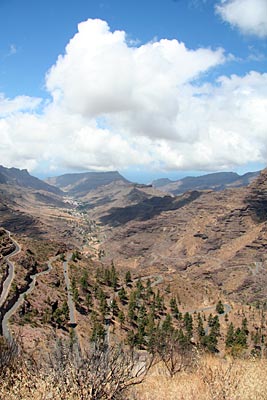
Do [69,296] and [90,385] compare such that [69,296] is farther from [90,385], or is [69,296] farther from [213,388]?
[90,385]

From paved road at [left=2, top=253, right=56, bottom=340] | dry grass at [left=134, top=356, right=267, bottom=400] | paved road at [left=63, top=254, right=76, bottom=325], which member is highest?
dry grass at [left=134, top=356, right=267, bottom=400]

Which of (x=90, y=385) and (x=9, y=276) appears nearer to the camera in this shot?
(x=90, y=385)

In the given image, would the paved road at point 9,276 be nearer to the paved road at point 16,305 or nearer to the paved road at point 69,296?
the paved road at point 16,305

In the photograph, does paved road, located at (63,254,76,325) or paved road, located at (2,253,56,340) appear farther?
paved road, located at (63,254,76,325)

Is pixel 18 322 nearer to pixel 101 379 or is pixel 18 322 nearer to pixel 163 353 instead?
pixel 163 353

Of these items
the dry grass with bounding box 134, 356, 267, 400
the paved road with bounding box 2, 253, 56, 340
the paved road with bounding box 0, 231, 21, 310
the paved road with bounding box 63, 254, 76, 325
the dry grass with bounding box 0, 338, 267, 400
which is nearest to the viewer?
the dry grass with bounding box 0, 338, 267, 400

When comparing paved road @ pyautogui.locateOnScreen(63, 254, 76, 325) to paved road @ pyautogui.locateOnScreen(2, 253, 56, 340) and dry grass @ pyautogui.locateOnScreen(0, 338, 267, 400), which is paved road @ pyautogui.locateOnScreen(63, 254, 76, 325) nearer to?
paved road @ pyautogui.locateOnScreen(2, 253, 56, 340)

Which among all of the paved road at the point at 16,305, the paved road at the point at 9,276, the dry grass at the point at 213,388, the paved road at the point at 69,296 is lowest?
the paved road at the point at 69,296

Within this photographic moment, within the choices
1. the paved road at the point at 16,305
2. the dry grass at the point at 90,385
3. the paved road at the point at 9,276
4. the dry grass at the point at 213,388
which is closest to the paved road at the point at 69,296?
the paved road at the point at 16,305

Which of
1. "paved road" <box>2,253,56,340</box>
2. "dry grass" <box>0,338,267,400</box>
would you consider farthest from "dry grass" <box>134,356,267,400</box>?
"paved road" <box>2,253,56,340</box>

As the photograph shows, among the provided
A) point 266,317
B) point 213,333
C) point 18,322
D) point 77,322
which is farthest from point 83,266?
point 266,317

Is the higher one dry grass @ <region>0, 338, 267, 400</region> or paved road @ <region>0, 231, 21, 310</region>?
dry grass @ <region>0, 338, 267, 400</region>

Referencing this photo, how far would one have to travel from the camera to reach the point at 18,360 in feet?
53.9

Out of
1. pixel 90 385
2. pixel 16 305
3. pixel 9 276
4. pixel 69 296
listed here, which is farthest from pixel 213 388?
pixel 69 296
